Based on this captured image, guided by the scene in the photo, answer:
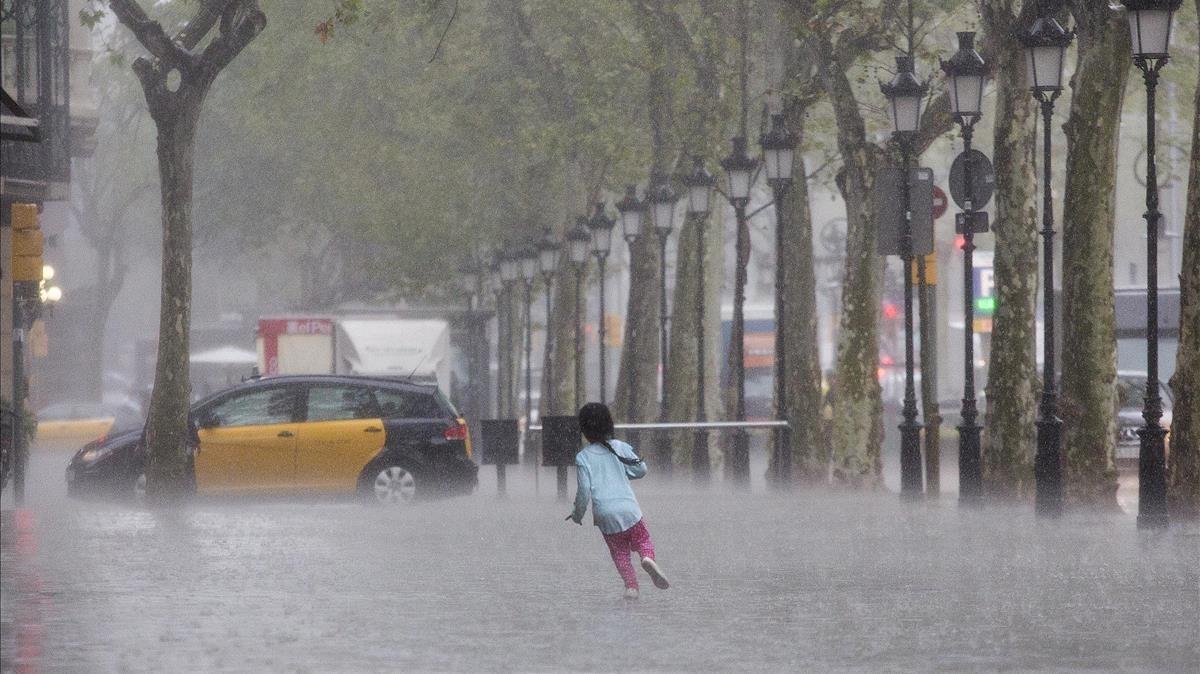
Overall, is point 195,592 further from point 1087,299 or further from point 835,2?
point 835,2

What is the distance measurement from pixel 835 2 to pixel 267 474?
9.15m

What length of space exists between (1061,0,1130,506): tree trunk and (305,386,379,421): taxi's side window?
26.4ft

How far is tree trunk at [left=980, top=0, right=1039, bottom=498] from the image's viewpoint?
→ 2552 centimetres

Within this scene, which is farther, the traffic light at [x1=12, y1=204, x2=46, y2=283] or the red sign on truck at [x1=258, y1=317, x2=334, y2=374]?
the red sign on truck at [x1=258, y1=317, x2=334, y2=374]

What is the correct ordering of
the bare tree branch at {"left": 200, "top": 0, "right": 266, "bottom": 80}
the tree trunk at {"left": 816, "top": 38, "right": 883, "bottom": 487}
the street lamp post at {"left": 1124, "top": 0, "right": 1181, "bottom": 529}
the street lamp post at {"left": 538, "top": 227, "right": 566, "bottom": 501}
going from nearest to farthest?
the street lamp post at {"left": 1124, "top": 0, "right": 1181, "bottom": 529}, the bare tree branch at {"left": 200, "top": 0, "right": 266, "bottom": 80}, the tree trunk at {"left": 816, "top": 38, "right": 883, "bottom": 487}, the street lamp post at {"left": 538, "top": 227, "right": 566, "bottom": 501}

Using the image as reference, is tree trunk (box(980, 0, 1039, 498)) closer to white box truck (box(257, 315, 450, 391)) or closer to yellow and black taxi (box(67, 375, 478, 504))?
yellow and black taxi (box(67, 375, 478, 504))

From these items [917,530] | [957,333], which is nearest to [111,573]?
[917,530]

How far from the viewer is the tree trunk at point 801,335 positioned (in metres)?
33.9

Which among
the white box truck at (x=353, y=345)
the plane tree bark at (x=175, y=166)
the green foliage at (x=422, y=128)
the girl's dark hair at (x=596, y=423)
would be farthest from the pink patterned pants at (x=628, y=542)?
the white box truck at (x=353, y=345)

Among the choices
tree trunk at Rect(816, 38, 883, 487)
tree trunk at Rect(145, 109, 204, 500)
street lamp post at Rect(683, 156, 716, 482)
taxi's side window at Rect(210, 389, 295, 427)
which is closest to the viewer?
taxi's side window at Rect(210, 389, 295, 427)

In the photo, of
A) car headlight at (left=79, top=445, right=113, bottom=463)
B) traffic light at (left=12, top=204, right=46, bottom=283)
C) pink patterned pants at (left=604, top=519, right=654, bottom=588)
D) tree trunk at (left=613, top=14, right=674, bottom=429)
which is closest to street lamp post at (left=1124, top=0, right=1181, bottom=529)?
pink patterned pants at (left=604, top=519, right=654, bottom=588)

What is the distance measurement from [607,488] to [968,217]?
10333 millimetres

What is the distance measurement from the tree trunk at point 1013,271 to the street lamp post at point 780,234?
5469 millimetres

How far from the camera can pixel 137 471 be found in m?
28.9
